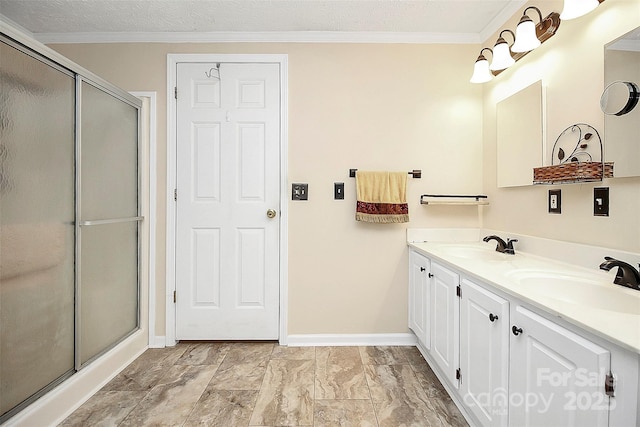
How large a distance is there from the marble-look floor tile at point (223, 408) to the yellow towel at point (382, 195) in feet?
4.41

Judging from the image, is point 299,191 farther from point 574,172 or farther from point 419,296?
point 574,172

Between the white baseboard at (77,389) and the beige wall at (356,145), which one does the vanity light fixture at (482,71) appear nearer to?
the beige wall at (356,145)

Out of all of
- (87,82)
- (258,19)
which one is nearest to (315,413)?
(87,82)

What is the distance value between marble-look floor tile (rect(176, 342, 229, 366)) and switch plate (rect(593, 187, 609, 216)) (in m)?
2.31

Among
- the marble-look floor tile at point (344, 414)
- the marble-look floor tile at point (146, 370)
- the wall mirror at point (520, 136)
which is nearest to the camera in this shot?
the marble-look floor tile at point (344, 414)

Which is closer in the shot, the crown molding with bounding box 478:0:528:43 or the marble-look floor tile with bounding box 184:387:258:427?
the marble-look floor tile with bounding box 184:387:258:427

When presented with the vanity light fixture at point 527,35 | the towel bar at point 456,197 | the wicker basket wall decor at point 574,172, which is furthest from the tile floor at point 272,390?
the vanity light fixture at point 527,35

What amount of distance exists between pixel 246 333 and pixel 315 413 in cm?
96

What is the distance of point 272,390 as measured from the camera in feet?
6.00

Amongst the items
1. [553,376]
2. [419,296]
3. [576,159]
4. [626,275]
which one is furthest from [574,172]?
[419,296]

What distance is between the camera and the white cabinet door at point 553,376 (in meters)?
0.81

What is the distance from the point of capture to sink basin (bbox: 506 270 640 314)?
110cm

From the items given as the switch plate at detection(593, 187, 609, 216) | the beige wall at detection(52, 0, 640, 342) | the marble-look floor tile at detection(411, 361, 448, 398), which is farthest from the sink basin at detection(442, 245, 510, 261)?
the marble-look floor tile at detection(411, 361, 448, 398)

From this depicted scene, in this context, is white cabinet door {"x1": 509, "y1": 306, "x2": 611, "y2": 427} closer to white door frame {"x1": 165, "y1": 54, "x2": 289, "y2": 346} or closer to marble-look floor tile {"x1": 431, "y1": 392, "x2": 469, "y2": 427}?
marble-look floor tile {"x1": 431, "y1": 392, "x2": 469, "y2": 427}
